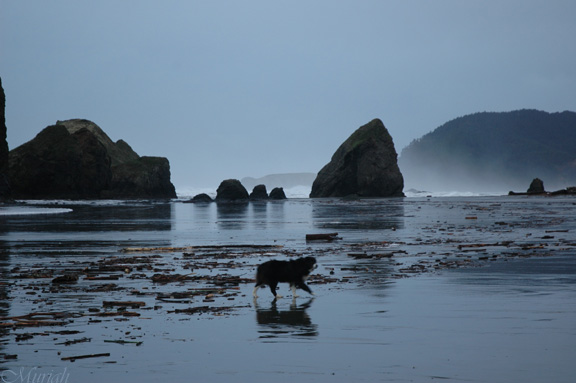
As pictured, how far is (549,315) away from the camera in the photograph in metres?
10.2

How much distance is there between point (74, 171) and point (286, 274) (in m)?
111

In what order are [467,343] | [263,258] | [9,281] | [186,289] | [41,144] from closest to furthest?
[467,343]
[186,289]
[9,281]
[263,258]
[41,144]

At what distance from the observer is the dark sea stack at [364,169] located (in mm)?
142875

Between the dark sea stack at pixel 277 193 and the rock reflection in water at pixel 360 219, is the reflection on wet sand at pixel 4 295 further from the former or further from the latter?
the dark sea stack at pixel 277 193

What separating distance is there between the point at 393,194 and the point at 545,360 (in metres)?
139

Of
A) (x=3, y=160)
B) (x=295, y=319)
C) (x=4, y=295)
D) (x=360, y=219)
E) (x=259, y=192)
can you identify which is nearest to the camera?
(x=295, y=319)

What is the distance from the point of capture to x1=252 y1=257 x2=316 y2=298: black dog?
12.7 meters

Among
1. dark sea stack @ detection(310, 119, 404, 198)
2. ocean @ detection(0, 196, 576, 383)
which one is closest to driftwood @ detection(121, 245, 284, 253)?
ocean @ detection(0, 196, 576, 383)

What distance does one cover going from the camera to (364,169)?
470ft

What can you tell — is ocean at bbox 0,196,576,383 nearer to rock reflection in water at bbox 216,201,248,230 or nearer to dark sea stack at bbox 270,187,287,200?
rock reflection in water at bbox 216,201,248,230

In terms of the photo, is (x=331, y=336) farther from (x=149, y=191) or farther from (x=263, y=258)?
(x=149, y=191)

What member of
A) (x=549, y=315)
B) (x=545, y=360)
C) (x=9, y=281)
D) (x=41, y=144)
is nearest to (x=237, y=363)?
(x=545, y=360)

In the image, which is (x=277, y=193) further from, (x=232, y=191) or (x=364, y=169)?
(x=364, y=169)

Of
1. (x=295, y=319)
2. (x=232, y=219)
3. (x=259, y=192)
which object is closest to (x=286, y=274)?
(x=295, y=319)
